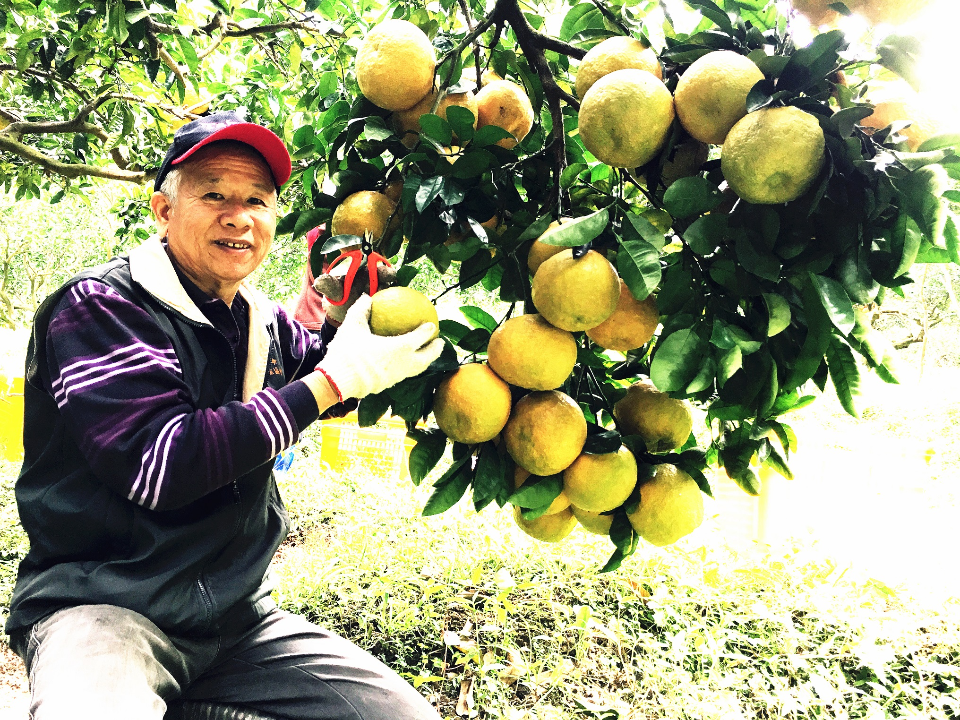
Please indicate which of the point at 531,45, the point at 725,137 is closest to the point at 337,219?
the point at 531,45

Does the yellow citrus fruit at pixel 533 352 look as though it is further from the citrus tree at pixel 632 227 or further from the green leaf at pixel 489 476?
the green leaf at pixel 489 476

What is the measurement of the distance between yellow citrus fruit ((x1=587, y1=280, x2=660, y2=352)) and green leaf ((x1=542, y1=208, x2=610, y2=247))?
165 millimetres

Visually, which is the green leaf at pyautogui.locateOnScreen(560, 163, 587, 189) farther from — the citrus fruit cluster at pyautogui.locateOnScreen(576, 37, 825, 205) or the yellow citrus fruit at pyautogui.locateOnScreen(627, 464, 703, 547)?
the yellow citrus fruit at pyautogui.locateOnScreen(627, 464, 703, 547)

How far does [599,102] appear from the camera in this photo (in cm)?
94

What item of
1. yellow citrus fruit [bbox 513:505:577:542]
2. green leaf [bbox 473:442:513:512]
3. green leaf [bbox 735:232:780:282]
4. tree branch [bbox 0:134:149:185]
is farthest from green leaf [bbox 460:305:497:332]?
tree branch [bbox 0:134:149:185]

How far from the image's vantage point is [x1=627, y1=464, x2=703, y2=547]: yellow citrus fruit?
112cm

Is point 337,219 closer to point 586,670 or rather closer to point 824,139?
point 824,139

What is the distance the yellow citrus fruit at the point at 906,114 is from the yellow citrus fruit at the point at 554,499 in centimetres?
70

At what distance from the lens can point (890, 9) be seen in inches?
37.6

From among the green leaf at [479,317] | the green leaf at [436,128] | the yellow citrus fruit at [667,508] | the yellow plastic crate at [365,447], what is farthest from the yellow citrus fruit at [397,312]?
the yellow plastic crate at [365,447]

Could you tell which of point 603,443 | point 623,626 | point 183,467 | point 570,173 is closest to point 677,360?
point 603,443

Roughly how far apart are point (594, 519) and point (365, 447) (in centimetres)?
442

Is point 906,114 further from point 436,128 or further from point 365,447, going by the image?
point 365,447

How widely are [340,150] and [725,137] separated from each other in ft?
2.21
